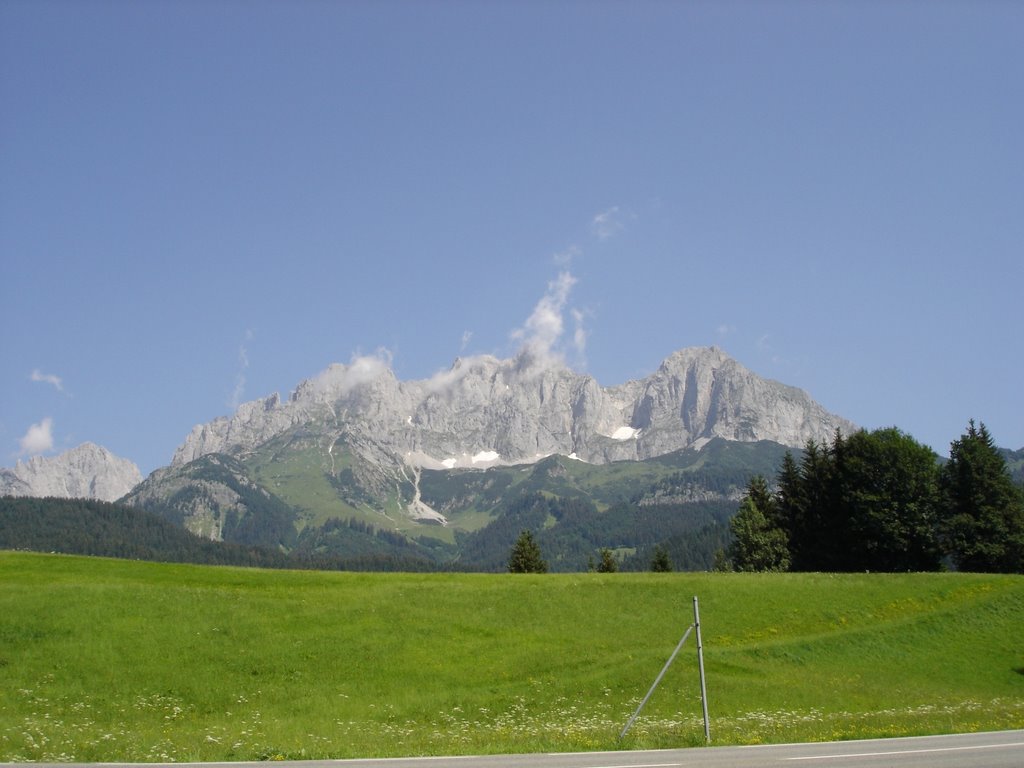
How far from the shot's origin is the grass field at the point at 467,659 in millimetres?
34406

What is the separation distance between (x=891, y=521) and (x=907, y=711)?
53541 mm

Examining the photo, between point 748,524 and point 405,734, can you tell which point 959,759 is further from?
point 748,524

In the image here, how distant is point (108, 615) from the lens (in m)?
52.8

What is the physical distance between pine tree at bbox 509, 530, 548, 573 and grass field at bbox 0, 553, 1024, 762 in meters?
47.8

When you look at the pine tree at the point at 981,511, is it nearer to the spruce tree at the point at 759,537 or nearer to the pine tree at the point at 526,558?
the spruce tree at the point at 759,537

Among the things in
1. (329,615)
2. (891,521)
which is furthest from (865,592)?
(329,615)

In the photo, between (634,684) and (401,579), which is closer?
(634,684)

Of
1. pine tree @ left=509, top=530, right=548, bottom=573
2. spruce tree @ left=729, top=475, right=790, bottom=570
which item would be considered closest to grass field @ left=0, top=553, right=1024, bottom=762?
spruce tree @ left=729, top=475, right=790, bottom=570

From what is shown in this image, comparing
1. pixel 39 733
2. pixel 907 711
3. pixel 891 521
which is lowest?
pixel 907 711

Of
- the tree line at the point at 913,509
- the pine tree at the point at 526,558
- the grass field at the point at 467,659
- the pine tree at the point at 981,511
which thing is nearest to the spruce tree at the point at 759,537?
the tree line at the point at 913,509

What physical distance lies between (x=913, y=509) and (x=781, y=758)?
73443 millimetres

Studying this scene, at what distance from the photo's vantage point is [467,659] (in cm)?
5053

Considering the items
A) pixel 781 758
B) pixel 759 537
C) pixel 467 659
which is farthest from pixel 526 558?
pixel 781 758

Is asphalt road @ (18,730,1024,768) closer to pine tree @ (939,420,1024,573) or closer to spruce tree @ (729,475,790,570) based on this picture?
pine tree @ (939,420,1024,573)
